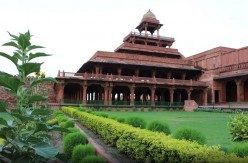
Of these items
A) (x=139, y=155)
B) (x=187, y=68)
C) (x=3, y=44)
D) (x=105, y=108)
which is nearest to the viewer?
(x=3, y=44)

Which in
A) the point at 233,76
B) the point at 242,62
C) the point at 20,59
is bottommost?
the point at 20,59

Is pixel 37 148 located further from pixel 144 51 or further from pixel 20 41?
pixel 144 51

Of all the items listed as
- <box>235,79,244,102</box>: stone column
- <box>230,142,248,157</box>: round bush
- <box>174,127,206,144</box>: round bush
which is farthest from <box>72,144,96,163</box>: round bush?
<box>235,79,244,102</box>: stone column

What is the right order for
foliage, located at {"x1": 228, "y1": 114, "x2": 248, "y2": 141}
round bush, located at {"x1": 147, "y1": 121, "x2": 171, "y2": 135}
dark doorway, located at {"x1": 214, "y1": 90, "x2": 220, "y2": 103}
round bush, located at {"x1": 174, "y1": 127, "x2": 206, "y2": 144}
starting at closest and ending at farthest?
round bush, located at {"x1": 174, "y1": 127, "x2": 206, "y2": 144}
round bush, located at {"x1": 147, "y1": 121, "x2": 171, "y2": 135}
foliage, located at {"x1": 228, "y1": 114, "x2": 248, "y2": 141}
dark doorway, located at {"x1": 214, "y1": 90, "x2": 220, "y2": 103}

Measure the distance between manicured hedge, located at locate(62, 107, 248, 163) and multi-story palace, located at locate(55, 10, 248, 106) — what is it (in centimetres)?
2181

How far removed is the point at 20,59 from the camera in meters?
2.47

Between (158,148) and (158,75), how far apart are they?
34471 millimetres

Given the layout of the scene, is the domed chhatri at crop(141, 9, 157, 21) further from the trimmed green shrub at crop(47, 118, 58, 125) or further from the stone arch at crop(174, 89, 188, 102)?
the trimmed green shrub at crop(47, 118, 58, 125)

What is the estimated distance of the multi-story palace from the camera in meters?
29.3

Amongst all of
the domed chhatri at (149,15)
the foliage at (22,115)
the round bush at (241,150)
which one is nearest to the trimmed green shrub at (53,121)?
the foliage at (22,115)

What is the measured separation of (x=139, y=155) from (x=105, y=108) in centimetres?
2349

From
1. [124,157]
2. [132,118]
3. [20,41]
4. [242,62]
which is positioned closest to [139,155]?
[124,157]

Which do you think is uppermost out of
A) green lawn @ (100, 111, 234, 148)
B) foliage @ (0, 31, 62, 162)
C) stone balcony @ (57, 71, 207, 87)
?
stone balcony @ (57, 71, 207, 87)

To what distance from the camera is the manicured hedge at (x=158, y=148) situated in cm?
321
